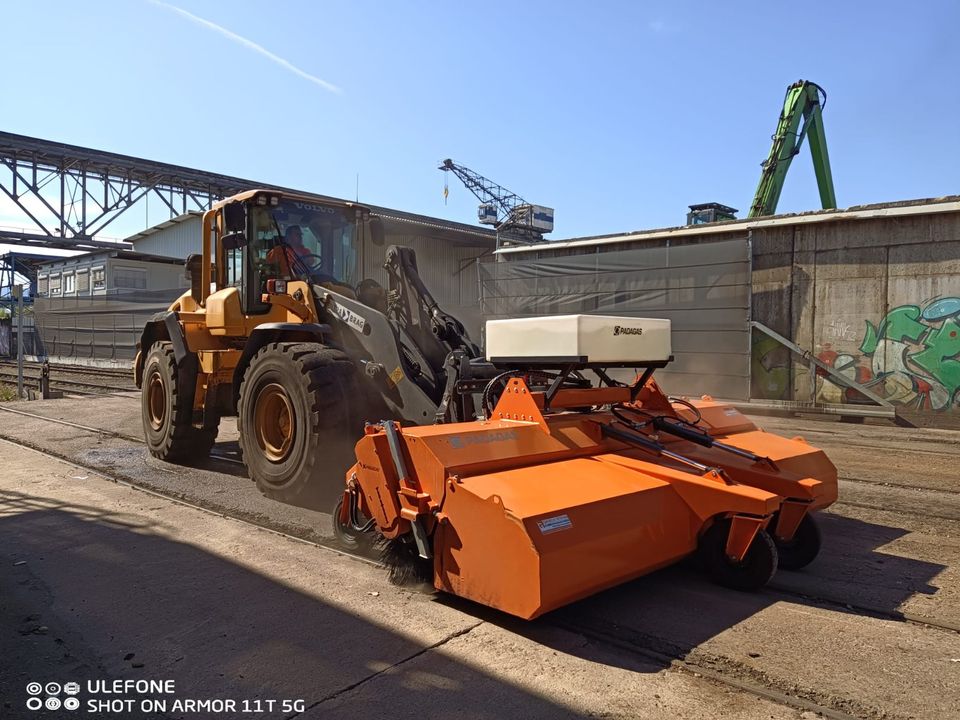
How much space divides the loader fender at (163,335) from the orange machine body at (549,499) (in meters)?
4.42

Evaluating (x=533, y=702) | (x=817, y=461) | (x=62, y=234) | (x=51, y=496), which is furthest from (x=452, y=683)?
(x=62, y=234)

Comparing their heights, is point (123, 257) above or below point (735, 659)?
above

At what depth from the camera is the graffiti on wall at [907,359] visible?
42.4 ft

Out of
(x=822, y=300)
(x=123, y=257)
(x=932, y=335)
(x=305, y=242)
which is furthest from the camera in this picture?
(x=123, y=257)

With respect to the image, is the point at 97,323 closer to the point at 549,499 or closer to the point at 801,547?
the point at 549,499

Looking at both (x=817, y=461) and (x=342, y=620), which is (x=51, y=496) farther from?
(x=817, y=461)

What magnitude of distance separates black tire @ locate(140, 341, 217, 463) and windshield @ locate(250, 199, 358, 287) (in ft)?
5.46

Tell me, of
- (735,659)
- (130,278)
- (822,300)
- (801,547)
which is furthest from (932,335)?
(130,278)

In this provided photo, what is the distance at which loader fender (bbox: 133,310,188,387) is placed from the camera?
8.02 metres

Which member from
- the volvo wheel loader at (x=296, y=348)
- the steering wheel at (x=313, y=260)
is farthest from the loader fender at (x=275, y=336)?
the steering wheel at (x=313, y=260)

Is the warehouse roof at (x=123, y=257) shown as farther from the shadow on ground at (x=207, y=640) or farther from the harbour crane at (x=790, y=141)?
the shadow on ground at (x=207, y=640)

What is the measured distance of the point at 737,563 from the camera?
4098 millimetres

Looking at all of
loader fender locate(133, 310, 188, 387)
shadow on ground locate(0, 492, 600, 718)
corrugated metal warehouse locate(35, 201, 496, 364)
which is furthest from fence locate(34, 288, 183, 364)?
shadow on ground locate(0, 492, 600, 718)

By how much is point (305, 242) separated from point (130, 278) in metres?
27.5
